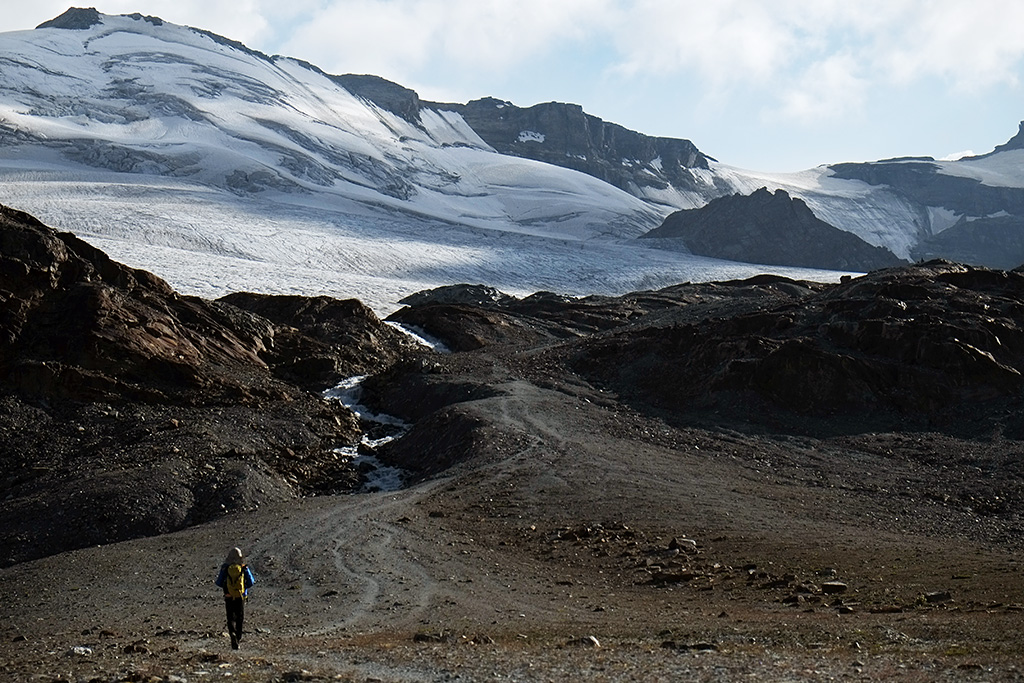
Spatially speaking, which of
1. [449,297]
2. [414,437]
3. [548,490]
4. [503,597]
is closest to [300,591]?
[503,597]

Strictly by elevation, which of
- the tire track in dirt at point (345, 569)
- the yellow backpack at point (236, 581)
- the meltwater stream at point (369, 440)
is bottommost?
the meltwater stream at point (369, 440)

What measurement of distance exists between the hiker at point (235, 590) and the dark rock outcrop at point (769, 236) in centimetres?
12509

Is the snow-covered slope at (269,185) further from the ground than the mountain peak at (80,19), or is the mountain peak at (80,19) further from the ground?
the mountain peak at (80,19)

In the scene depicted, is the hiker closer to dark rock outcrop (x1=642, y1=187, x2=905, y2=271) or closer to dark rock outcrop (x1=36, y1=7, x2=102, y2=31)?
dark rock outcrop (x1=642, y1=187, x2=905, y2=271)

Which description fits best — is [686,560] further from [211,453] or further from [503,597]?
[211,453]

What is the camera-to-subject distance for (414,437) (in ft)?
109

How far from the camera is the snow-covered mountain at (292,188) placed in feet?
273

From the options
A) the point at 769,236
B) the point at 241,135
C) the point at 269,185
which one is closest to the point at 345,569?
the point at 269,185

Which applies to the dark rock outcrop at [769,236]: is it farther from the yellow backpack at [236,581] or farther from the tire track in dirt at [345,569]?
the yellow backpack at [236,581]

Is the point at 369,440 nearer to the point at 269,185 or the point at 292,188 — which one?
the point at 269,185

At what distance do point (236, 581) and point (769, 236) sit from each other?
137 meters

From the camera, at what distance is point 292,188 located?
12125cm

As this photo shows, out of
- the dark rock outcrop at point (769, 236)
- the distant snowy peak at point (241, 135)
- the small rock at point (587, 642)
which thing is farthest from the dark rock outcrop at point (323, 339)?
the dark rock outcrop at point (769, 236)

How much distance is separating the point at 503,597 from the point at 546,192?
14401 cm
